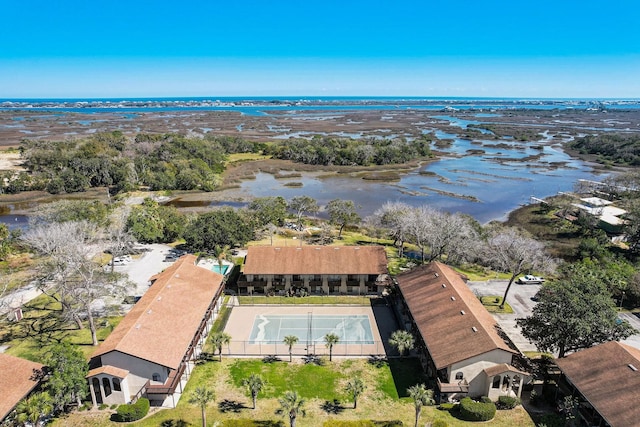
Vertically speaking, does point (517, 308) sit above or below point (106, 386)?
below

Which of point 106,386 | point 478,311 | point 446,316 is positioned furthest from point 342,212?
point 106,386

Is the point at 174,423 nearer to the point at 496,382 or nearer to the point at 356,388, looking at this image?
the point at 356,388

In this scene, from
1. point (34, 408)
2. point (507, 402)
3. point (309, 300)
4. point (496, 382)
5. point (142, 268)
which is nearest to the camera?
point (34, 408)

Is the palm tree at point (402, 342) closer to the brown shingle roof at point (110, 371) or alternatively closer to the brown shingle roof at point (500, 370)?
the brown shingle roof at point (500, 370)

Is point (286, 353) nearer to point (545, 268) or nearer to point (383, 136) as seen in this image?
point (545, 268)

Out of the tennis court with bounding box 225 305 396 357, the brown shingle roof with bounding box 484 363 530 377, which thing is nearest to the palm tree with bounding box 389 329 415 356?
the tennis court with bounding box 225 305 396 357

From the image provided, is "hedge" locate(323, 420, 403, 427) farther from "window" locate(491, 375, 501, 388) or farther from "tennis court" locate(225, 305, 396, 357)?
"tennis court" locate(225, 305, 396, 357)

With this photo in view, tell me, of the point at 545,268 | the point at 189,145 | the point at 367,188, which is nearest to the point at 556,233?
the point at 545,268
